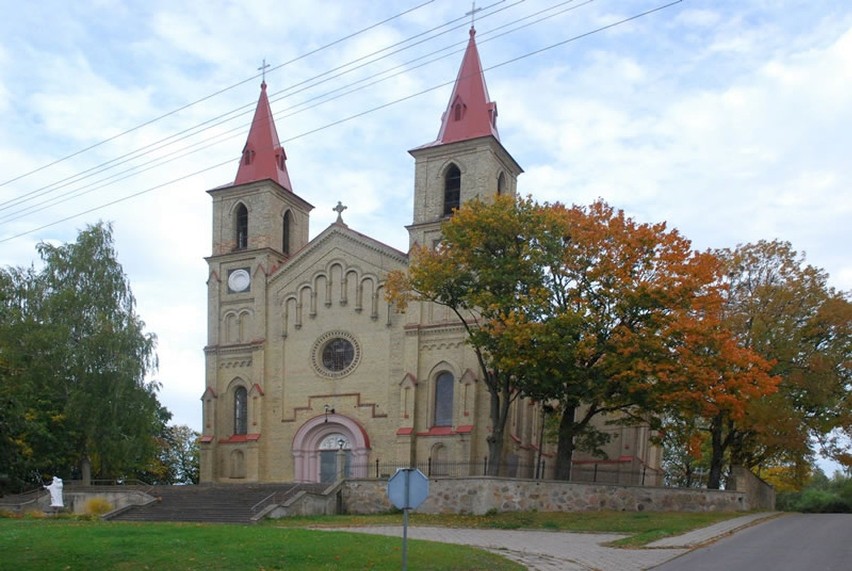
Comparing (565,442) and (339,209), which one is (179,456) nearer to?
(339,209)

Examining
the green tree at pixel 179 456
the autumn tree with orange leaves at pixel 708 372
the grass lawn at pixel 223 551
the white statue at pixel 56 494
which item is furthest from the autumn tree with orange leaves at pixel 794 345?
the green tree at pixel 179 456

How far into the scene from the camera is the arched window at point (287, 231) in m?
45.4

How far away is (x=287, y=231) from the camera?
1804 inches

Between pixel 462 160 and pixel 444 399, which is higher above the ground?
pixel 462 160

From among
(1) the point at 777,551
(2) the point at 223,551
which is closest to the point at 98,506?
(2) the point at 223,551

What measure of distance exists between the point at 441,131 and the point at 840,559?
93.5 feet

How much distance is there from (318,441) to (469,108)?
56.8 ft

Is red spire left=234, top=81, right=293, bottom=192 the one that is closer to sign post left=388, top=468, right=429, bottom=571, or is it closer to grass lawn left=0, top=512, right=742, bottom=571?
grass lawn left=0, top=512, right=742, bottom=571

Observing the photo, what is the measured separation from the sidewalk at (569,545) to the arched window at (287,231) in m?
23.3

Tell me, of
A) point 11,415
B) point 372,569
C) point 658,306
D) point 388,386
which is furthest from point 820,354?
point 11,415

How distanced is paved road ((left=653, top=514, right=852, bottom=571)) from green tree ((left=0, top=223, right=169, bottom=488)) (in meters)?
27.8

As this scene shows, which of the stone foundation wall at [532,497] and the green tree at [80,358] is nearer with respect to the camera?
the stone foundation wall at [532,497]

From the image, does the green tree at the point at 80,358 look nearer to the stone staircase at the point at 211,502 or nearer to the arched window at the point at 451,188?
the stone staircase at the point at 211,502

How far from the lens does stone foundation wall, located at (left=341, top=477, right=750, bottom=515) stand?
1116 inches
